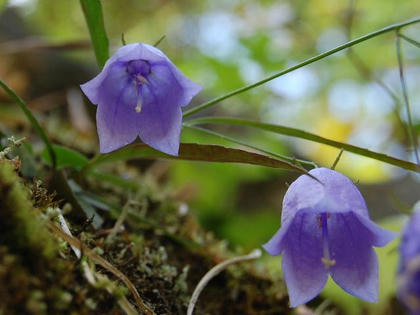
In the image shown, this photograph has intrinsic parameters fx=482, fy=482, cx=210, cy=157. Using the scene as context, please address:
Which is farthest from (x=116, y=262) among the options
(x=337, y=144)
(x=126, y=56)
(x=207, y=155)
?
(x=337, y=144)

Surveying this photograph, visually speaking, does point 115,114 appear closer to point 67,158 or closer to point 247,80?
point 67,158

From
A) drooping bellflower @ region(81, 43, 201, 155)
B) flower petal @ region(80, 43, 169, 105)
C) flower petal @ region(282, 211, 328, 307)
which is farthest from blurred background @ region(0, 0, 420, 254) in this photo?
flower petal @ region(282, 211, 328, 307)

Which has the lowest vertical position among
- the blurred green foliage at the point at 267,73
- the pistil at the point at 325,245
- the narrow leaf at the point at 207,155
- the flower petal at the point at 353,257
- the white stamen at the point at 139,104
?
the blurred green foliage at the point at 267,73

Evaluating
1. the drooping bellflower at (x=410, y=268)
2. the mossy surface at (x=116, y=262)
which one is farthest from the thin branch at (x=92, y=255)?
the drooping bellflower at (x=410, y=268)

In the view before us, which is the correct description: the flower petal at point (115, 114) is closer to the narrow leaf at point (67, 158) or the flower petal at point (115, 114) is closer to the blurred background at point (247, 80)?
the narrow leaf at point (67, 158)

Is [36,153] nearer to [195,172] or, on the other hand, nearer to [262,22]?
[195,172]

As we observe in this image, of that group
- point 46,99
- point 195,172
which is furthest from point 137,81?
point 46,99
